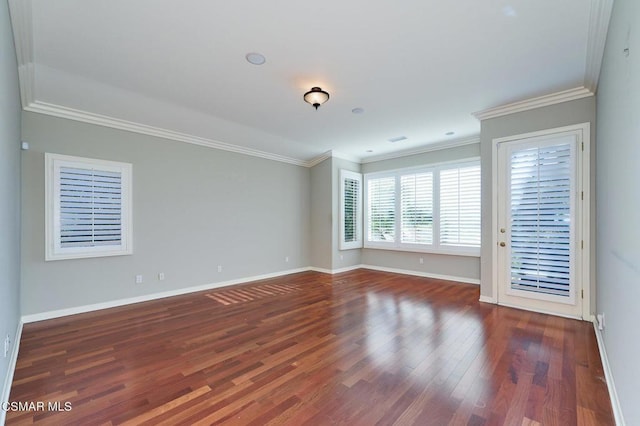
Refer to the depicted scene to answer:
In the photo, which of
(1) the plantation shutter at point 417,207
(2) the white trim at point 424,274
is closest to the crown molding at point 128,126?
(1) the plantation shutter at point 417,207

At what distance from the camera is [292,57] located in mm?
2850

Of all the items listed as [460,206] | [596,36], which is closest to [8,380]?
[596,36]

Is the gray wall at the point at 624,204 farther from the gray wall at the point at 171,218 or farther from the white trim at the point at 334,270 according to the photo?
the gray wall at the point at 171,218

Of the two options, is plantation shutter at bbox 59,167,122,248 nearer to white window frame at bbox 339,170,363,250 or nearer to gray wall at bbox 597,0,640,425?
white window frame at bbox 339,170,363,250

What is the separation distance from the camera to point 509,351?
8.95ft

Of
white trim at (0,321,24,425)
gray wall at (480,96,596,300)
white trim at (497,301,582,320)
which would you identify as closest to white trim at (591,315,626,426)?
white trim at (497,301,582,320)

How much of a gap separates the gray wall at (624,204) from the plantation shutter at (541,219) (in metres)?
1.37

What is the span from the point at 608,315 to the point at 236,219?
5.35 metres

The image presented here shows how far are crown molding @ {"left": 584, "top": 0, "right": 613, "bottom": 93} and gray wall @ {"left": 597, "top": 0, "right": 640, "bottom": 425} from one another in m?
0.10

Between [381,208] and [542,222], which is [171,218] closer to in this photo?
[381,208]

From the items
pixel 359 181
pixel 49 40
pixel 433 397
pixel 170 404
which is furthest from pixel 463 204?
pixel 49 40

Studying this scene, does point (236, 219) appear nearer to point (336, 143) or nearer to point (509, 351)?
point (336, 143)

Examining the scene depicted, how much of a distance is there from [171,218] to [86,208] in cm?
113

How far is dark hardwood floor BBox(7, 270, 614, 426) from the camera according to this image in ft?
6.13
